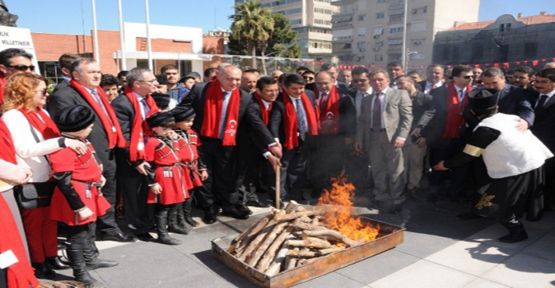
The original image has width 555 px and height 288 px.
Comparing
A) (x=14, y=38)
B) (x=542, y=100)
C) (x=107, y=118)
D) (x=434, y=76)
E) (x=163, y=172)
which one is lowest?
(x=163, y=172)

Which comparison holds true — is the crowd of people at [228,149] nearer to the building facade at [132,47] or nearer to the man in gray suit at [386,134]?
the man in gray suit at [386,134]

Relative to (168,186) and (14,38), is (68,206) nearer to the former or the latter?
(168,186)

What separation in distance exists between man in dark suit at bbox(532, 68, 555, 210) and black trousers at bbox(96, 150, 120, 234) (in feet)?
16.8

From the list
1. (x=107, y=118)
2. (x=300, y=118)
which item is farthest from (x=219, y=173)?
(x=107, y=118)

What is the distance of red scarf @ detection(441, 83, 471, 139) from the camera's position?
5.75 m

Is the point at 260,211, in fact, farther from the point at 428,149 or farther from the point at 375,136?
the point at 428,149

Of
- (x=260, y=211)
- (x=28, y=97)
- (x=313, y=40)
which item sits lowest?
(x=260, y=211)

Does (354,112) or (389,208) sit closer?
(389,208)

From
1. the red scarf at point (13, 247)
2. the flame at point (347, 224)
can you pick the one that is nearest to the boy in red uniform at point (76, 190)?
the red scarf at point (13, 247)

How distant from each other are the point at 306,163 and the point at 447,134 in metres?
2.14

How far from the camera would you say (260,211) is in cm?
579

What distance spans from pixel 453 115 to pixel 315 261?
11.2 ft

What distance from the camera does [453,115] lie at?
18.9 ft

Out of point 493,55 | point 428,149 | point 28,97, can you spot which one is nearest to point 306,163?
point 428,149
